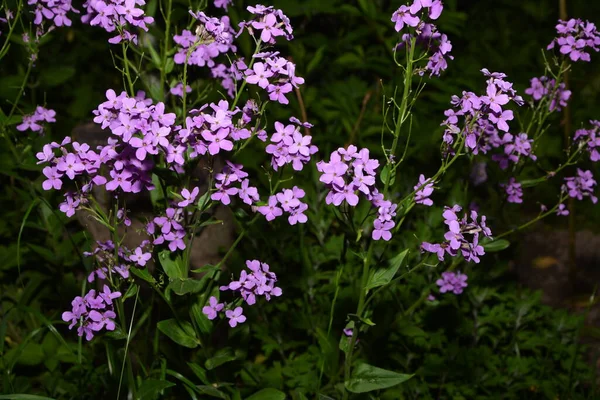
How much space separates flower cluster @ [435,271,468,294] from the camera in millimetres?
3434

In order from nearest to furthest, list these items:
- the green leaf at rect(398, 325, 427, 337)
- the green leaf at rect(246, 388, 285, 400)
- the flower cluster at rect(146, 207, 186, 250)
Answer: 1. the flower cluster at rect(146, 207, 186, 250)
2. the green leaf at rect(246, 388, 285, 400)
3. the green leaf at rect(398, 325, 427, 337)

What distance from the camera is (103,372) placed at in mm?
3129

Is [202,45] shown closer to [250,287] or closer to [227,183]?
[227,183]

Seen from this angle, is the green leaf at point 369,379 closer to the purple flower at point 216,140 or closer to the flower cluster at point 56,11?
the purple flower at point 216,140

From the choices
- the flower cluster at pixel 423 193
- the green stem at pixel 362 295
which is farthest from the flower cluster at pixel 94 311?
the flower cluster at pixel 423 193

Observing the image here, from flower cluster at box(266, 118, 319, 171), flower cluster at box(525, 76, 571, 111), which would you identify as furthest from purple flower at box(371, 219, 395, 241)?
flower cluster at box(525, 76, 571, 111)

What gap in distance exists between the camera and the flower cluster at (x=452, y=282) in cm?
343

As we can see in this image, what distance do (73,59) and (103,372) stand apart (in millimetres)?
2327

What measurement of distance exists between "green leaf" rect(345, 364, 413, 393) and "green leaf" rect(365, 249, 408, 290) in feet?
1.00

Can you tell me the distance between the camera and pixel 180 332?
106 inches

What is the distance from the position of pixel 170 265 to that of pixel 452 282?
4.74 feet

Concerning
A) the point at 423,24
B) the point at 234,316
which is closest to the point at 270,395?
the point at 234,316

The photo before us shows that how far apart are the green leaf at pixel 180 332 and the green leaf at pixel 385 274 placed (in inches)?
26.5

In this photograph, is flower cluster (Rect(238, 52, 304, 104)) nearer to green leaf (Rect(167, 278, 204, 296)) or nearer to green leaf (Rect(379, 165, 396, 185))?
green leaf (Rect(379, 165, 396, 185))
